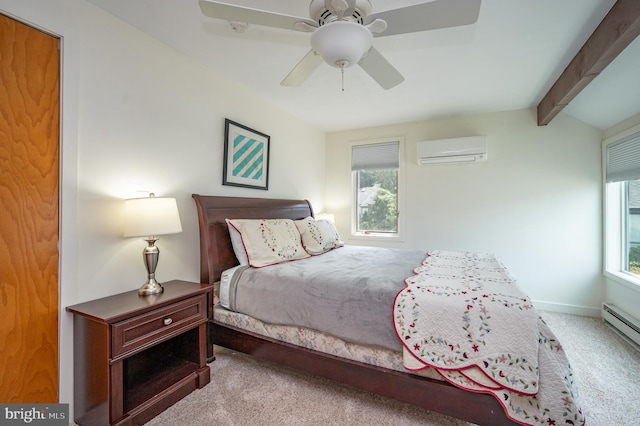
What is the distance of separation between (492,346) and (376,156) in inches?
132

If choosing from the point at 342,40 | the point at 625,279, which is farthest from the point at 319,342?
the point at 625,279

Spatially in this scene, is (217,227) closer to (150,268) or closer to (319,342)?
(150,268)

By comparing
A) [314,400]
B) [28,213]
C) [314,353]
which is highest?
[28,213]

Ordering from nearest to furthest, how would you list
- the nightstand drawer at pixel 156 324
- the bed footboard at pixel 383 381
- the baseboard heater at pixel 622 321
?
the bed footboard at pixel 383 381 < the nightstand drawer at pixel 156 324 < the baseboard heater at pixel 622 321

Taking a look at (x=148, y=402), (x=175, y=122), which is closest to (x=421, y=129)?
(x=175, y=122)

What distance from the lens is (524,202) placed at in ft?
11.4

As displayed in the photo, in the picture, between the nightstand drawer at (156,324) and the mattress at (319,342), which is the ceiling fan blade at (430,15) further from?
the nightstand drawer at (156,324)

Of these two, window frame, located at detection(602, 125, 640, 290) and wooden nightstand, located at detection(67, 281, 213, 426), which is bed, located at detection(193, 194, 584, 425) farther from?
window frame, located at detection(602, 125, 640, 290)

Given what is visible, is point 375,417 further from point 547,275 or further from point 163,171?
point 547,275

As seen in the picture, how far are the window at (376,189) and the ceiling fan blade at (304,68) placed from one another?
2.58m

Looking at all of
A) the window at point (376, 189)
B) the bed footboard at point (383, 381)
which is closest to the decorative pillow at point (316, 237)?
the bed footboard at point (383, 381)

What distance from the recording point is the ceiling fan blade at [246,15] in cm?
132

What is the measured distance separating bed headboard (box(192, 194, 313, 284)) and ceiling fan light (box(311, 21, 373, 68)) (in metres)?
1.55

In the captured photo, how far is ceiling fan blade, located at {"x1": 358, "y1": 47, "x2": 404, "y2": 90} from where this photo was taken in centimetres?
165
